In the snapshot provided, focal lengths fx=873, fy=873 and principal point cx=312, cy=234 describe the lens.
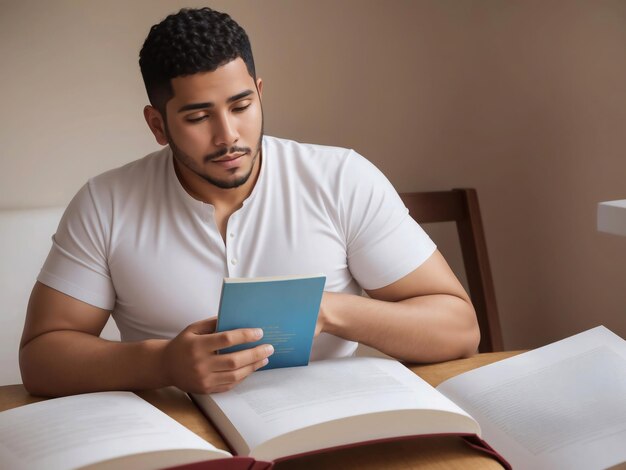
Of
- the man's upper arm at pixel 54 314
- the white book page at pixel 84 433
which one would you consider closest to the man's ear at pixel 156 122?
the man's upper arm at pixel 54 314

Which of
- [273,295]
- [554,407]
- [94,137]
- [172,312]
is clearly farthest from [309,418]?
[94,137]

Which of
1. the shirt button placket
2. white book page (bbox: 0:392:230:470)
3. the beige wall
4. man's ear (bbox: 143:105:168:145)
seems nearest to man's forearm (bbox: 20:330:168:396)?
white book page (bbox: 0:392:230:470)

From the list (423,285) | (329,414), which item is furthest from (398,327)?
(329,414)

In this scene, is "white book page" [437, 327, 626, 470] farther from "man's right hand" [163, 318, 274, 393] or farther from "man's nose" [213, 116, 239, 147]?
"man's nose" [213, 116, 239, 147]

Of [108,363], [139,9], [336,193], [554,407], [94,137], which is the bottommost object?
[554,407]

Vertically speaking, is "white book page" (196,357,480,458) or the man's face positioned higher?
the man's face

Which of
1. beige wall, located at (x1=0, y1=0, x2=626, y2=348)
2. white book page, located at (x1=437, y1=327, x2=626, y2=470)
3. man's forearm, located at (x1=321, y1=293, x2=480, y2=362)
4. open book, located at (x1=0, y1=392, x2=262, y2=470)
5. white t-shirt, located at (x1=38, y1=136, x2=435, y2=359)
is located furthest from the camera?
beige wall, located at (x1=0, y1=0, x2=626, y2=348)

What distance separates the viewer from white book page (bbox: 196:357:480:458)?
1012 millimetres

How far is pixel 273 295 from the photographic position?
1146 millimetres

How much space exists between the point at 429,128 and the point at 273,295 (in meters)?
1.42

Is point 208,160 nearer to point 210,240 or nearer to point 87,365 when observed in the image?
point 210,240

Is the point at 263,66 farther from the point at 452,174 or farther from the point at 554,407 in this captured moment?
the point at 554,407

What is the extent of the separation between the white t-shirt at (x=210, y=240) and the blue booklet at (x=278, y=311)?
0.30 metres

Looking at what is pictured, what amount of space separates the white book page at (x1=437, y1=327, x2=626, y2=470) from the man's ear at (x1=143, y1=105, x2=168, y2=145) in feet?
2.14
